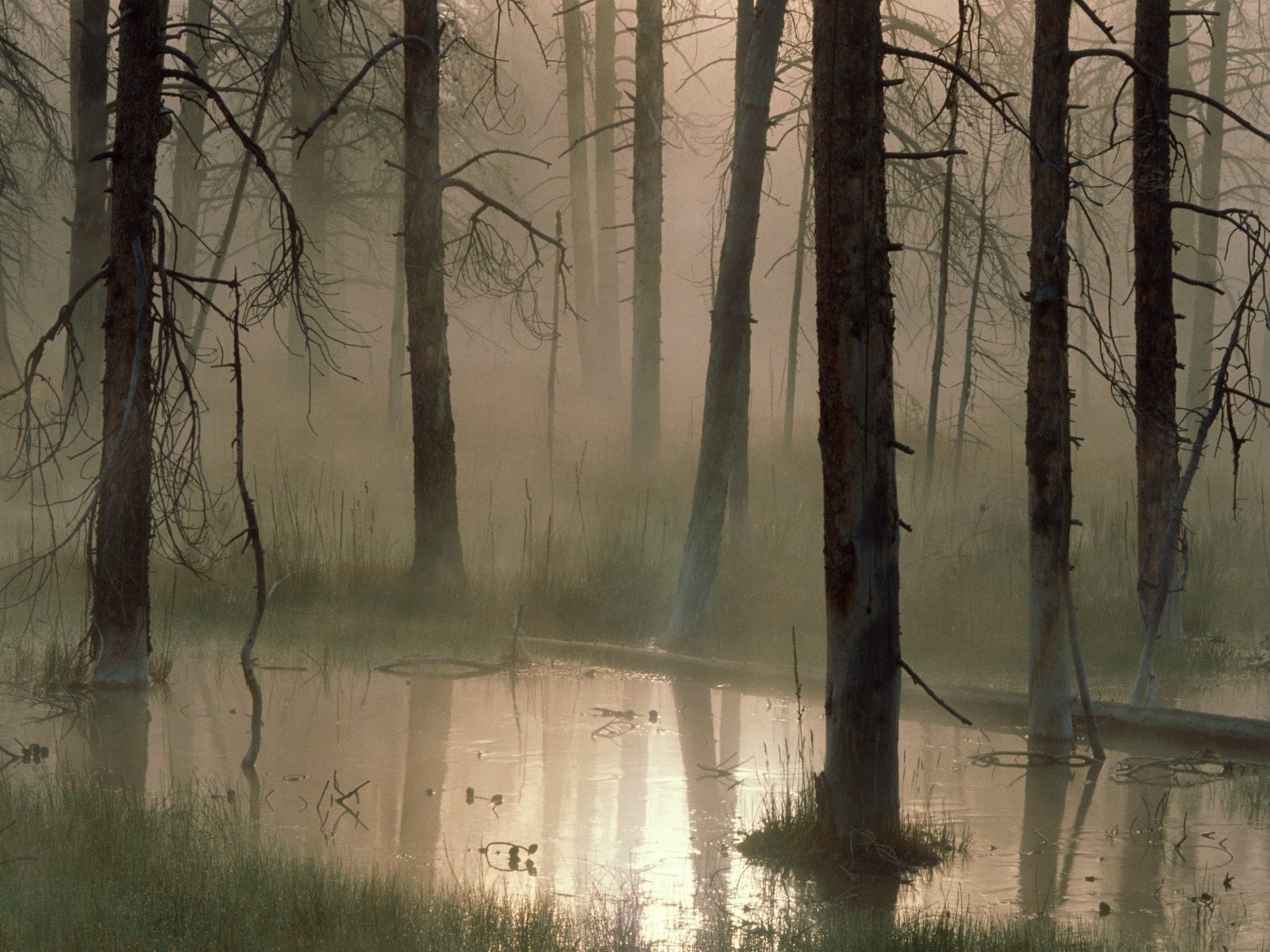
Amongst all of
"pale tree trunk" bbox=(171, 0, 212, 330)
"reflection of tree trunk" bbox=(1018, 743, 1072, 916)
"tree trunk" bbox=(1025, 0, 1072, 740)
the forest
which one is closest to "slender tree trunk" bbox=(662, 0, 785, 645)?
the forest

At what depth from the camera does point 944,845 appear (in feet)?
23.1

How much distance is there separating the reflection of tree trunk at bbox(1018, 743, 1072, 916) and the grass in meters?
0.52

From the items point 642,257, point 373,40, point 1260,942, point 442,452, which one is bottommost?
point 1260,942

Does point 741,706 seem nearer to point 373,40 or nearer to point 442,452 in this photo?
point 442,452

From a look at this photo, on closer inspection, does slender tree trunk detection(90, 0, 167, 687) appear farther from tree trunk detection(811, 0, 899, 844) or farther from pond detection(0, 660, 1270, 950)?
tree trunk detection(811, 0, 899, 844)

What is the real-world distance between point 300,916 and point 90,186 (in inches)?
491

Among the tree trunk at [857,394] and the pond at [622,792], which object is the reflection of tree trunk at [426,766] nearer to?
the pond at [622,792]

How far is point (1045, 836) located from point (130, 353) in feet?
21.1

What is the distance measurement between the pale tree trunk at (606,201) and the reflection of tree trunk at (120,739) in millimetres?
19303

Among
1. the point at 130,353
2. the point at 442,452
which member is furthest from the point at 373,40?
the point at 130,353

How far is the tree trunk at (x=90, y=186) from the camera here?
13.8m

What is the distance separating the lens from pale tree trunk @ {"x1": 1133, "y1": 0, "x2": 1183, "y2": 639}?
10891 mm

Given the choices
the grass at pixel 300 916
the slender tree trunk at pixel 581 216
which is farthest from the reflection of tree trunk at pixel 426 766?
the slender tree trunk at pixel 581 216

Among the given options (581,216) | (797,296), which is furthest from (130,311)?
(581,216)
